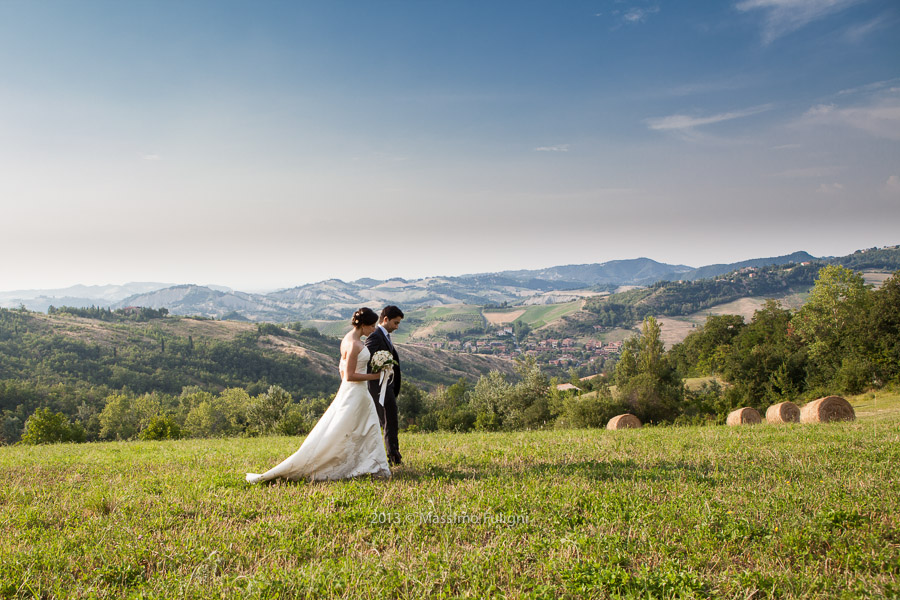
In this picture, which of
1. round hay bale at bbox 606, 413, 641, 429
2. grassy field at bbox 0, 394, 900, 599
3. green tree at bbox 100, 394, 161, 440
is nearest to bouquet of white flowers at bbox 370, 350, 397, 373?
grassy field at bbox 0, 394, 900, 599

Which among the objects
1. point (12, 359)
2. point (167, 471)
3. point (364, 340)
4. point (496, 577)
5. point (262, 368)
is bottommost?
point (262, 368)

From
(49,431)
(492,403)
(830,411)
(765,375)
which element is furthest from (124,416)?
(765,375)

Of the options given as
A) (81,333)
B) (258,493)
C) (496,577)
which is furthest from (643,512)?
(81,333)

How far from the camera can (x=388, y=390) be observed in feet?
32.7

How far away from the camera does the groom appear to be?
985cm

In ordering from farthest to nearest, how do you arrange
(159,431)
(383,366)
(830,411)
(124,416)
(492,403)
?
(124,416) → (492,403) → (159,431) → (830,411) → (383,366)

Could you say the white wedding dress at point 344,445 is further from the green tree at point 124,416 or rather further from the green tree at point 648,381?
the green tree at point 124,416

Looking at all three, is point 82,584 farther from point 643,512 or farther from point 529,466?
point 529,466

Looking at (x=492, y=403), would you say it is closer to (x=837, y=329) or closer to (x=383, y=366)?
(x=837, y=329)

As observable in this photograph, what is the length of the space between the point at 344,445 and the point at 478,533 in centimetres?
389

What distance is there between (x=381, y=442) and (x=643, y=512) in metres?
4.97

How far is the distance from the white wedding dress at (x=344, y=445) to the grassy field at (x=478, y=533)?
0.46 metres

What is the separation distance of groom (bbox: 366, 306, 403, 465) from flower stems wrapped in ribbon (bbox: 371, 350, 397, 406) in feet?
0.29

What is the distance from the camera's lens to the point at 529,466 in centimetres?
923
